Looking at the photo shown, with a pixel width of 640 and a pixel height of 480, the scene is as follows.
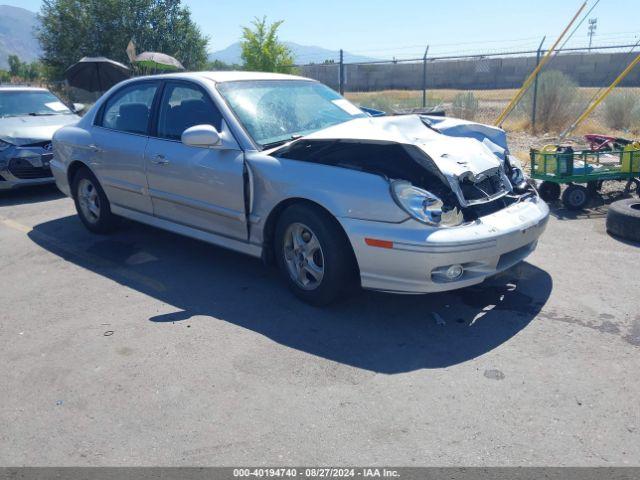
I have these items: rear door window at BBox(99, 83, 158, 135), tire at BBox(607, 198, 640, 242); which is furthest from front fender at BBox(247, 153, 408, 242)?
tire at BBox(607, 198, 640, 242)

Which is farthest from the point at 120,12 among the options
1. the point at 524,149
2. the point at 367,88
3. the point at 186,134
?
the point at 186,134

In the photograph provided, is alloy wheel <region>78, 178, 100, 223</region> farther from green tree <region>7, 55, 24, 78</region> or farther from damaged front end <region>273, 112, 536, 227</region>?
green tree <region>7, 55, 24, 78</region>

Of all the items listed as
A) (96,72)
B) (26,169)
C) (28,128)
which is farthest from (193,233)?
(96,72)

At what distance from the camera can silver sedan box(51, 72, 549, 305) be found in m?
3.97

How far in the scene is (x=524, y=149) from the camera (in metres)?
11.3

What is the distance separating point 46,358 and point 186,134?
1934mm

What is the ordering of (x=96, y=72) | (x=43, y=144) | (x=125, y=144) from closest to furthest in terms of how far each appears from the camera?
(x=125, y=144), (x=43, y=144), (x=96, y=72)

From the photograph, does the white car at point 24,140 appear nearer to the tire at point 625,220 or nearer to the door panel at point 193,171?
the door panel at point 193,171

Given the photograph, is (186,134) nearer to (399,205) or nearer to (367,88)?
(399,205)

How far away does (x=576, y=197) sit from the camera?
703 cm

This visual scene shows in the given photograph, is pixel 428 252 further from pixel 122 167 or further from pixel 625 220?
pixel 122 167

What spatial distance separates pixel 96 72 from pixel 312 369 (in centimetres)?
1809

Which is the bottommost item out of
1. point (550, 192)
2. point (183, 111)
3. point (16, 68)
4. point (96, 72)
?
point (550, 192)

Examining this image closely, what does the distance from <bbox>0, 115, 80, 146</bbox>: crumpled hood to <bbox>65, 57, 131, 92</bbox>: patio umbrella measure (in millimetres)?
9889
